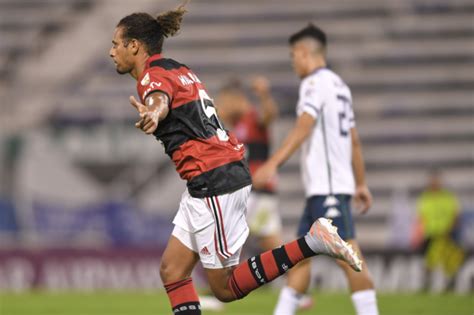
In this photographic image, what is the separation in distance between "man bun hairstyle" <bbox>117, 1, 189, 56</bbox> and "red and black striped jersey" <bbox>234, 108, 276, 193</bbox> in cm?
584

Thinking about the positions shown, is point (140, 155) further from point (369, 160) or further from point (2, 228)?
point (369, 160)

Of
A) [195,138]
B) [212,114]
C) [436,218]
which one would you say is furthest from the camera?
[436,218]

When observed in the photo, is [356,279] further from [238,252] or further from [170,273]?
[170,273]

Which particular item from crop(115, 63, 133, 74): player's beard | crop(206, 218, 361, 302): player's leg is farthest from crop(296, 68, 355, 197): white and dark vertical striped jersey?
crop(115, 63, 133, 74): player's beard

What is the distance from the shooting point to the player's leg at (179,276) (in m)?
6.04

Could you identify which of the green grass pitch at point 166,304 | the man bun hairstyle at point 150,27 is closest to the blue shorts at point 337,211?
the man bun hairstyle at point 150,27

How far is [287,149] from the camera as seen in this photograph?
6996mm

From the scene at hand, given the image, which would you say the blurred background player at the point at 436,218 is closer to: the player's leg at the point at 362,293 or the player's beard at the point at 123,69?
the player's leg at the point at 362,293

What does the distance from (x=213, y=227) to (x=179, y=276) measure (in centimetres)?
35

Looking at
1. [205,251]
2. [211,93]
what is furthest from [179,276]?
[211,93]

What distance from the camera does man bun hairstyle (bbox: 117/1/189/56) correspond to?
6070 millimetres

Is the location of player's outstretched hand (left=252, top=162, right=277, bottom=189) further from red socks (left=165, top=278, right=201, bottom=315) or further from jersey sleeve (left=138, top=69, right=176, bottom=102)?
jersey sleeve (left=138, top=69, right=176, bottom=102)

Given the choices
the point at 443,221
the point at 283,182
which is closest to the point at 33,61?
the point at 283,182

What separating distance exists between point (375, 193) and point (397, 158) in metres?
0.75
